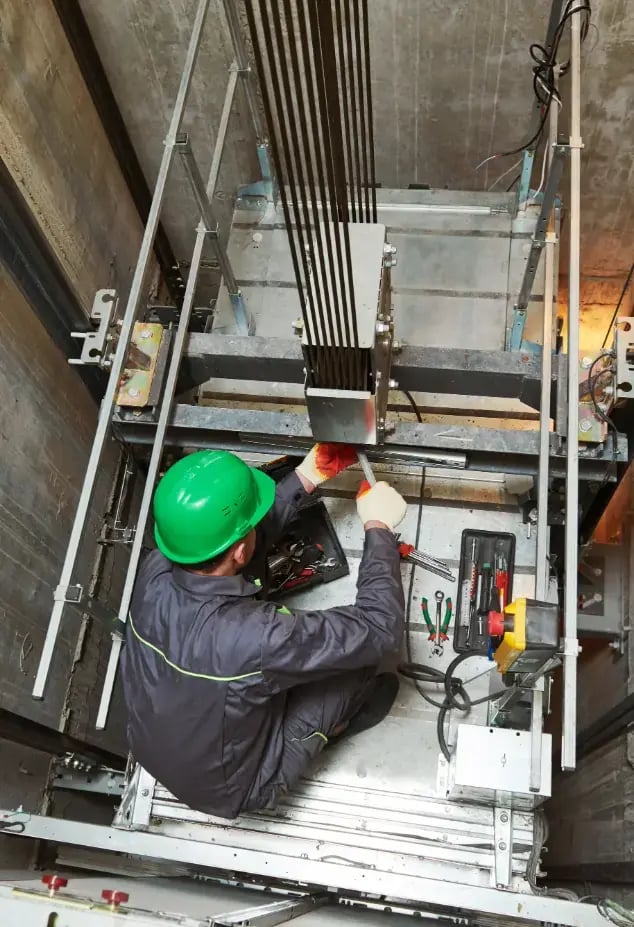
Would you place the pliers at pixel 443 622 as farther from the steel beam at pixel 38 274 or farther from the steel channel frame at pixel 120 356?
the steel beam at pixel 38 274

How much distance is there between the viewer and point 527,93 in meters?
2.77

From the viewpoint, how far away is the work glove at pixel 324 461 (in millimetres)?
2113

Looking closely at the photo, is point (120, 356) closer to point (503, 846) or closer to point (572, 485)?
point (572, 485)

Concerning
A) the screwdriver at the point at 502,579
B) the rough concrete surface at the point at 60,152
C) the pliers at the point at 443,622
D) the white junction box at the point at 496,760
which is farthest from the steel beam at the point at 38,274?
the white junction box at the point at 496,760

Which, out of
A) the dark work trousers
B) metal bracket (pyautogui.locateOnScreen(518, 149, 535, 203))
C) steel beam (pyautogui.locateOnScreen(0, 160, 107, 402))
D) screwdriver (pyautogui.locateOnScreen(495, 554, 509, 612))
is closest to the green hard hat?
the dark work trousers

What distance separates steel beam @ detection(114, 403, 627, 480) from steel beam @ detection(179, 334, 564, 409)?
0.50 feet

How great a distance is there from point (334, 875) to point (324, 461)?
1.06m

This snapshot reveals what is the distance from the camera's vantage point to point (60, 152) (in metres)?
2.54

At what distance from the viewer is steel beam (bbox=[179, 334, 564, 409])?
6.71 feet

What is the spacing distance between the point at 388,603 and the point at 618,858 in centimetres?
149

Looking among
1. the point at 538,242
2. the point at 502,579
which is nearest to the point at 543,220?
the point at 538,242

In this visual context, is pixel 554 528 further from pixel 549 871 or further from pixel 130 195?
pixel 130 195

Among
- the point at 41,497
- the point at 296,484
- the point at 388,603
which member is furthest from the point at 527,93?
the point at 41,497

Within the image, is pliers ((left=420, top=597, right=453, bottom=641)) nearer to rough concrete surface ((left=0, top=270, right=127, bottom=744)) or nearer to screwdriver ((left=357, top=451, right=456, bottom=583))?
screwdriver ((left=357, top=451, right=456, bottom=583))
